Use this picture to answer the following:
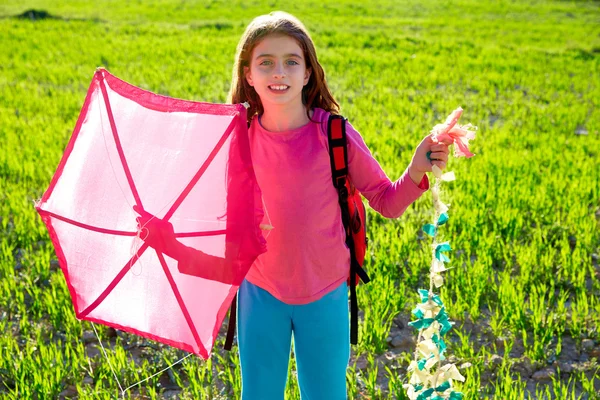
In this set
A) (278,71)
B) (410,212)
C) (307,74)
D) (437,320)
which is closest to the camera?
(437,320)

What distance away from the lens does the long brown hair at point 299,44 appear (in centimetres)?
180

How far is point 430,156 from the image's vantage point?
1.65 metres

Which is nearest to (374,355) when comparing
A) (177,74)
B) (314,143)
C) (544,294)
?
(544,294)

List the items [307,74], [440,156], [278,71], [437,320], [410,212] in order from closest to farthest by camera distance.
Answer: [437,320], [440,156], [278,71], [307,74], [410,212]

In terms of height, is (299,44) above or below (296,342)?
above

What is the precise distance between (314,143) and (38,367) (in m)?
1.71

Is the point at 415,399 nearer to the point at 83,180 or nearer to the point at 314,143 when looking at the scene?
the point at 314,143

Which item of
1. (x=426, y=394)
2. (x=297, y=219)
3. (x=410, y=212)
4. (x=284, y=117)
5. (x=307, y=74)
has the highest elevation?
(x=307, y=74)

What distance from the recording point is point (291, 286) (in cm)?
182

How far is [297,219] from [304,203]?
5 centimetres

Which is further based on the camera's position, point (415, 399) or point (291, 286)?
point (291, 286)

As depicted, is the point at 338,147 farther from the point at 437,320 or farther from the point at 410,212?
the point at 410,212

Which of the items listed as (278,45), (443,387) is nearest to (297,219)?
(278,45)

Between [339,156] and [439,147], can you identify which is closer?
[439,147]
